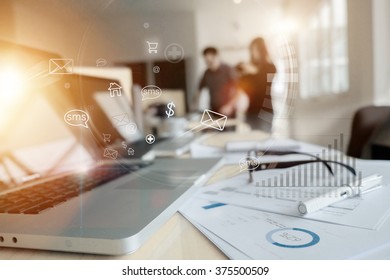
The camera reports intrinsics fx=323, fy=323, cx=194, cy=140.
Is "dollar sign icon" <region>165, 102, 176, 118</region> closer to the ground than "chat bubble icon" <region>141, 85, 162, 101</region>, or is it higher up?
closer to the ground

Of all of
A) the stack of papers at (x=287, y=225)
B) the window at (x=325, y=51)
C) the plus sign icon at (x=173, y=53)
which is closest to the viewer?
the stack of papers at (x=287, y=225)

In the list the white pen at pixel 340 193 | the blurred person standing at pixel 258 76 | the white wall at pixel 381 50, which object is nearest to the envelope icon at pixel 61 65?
the blurred person standing at pixel 258 76

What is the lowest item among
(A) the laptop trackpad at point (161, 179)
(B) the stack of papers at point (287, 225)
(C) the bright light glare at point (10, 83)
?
(B) the stack of papers at point (287, 225)

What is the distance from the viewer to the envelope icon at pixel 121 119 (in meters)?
0.46

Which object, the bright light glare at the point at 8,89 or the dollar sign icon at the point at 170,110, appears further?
the bright light glare at the point at 8,89

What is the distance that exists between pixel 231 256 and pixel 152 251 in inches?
2.7

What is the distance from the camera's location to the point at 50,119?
698 millimetres

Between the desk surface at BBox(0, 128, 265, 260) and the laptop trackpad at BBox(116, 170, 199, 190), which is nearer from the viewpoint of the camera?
the desk surface at BBox(0, 128, 265, 260)

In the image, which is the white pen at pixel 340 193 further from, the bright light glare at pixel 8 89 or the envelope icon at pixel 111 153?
the bright light glare at pixel 8 89

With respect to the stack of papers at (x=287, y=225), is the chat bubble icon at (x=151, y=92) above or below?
above

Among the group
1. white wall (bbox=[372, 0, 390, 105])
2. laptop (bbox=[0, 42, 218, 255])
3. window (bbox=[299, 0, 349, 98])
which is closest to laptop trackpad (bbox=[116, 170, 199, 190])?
laptop (bbox=[0, 42, 218, 255])

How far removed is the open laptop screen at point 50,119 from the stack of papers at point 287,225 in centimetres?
17

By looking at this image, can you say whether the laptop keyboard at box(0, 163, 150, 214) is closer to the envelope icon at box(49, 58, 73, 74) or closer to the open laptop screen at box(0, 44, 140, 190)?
the open laptop screen at box(0, 44, 140, 190)

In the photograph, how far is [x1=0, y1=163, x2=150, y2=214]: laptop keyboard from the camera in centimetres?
35
